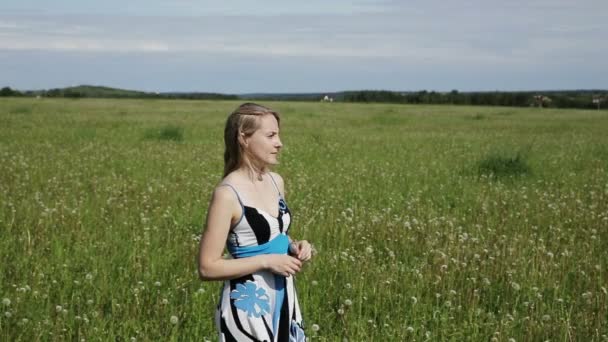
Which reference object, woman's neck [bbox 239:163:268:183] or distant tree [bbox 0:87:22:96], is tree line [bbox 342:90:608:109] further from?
woman's neck [bbox 239:163:268:183]

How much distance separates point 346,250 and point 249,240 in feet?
11.0

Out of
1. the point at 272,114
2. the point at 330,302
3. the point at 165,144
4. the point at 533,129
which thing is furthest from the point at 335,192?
the point at 533,129

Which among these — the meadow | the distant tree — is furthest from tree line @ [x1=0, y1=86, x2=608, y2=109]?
the meadow

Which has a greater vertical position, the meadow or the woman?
the woman

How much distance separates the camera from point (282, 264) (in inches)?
124

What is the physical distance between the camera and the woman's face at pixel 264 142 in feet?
10.6

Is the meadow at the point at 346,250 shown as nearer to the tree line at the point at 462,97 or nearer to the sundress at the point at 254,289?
the sundress at the point at 254,289

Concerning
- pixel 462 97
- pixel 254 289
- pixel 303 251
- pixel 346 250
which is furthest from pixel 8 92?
pixel 303 251

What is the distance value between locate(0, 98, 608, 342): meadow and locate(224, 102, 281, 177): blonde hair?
5.81 ft

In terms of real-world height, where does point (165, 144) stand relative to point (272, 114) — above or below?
below

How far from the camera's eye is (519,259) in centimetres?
656

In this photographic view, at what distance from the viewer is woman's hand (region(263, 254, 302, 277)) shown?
3.13 metres

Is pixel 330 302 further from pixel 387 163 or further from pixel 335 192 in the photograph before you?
pixel 387 163

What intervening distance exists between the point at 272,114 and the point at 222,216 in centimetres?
52
